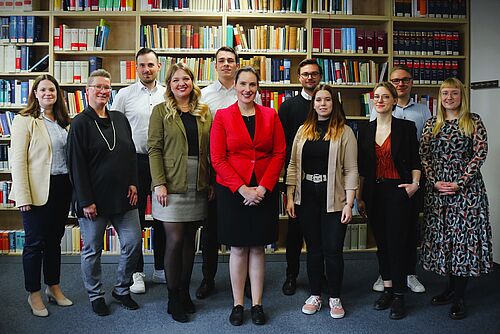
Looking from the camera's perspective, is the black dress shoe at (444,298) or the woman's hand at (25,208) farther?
the black dress shoe at (444,298)

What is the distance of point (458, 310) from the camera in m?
3.45

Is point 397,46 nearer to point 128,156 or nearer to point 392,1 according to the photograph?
point 392,1

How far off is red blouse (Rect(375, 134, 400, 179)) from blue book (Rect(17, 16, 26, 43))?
3609 mm

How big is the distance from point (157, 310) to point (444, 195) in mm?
2142

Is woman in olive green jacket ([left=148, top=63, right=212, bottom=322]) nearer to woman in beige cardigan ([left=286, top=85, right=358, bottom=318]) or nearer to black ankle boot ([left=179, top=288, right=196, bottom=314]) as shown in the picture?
black ankle boot ([left=179, top=288, right=196, bottom=314])

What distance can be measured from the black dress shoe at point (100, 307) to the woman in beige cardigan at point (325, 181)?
1.37 meters

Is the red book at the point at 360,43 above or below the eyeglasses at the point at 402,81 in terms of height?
above

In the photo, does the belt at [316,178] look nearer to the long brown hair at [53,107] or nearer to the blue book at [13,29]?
the long brown hair at [53,107]

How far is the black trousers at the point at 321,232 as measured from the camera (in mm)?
3381

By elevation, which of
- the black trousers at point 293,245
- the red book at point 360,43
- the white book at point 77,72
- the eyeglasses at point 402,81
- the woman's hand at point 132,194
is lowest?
the black trousers at point 293,245

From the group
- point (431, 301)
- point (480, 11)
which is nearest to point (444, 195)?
point (431, 301)

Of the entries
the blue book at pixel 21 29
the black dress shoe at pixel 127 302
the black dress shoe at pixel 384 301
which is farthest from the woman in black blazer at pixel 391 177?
the blue book at pixel 21 29

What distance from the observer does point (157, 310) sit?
11.7ft

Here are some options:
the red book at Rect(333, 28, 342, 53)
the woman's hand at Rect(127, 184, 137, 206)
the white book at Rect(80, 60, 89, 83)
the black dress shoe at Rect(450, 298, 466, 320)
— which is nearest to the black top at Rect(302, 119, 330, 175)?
the woman's hand at Rect(127, 184, 137, 206)
